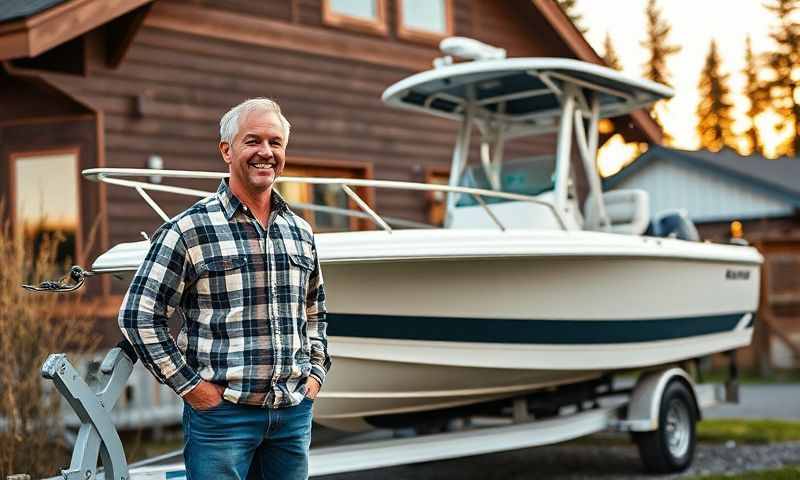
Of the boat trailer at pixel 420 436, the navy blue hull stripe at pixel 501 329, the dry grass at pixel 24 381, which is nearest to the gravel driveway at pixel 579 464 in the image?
the boat trailer at pixel 420 436

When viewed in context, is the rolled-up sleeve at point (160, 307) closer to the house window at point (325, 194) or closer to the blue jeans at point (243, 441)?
the blue jeans at point (243, 441)

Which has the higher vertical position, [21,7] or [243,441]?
[21,7]

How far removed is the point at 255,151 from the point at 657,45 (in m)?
54.0

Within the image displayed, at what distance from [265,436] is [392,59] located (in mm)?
9039

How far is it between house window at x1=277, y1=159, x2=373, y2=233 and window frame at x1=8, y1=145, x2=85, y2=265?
2.09 m

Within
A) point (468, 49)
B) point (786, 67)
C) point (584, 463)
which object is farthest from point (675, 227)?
point (786, 67)

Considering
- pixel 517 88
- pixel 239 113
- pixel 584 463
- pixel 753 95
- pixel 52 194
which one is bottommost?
pixel 584 463

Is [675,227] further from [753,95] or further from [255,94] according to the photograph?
[753,95]

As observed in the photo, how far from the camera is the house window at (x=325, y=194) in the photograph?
35.3 ft

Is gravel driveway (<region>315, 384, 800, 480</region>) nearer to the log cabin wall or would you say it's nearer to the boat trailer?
the boat trailer

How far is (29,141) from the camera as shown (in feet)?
31.1

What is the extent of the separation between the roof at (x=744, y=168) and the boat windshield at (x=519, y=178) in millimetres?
11604

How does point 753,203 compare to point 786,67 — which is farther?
point 786,67

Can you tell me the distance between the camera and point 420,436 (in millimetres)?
5938
